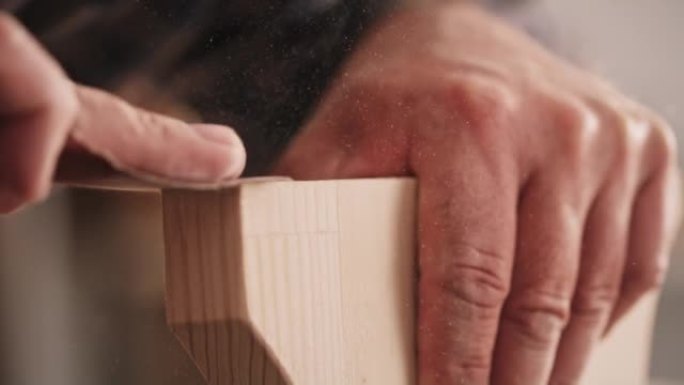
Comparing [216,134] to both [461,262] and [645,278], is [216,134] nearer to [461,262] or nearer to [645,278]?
[461,262]

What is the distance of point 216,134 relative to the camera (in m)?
0.21

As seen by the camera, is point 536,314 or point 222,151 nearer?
point 222,151

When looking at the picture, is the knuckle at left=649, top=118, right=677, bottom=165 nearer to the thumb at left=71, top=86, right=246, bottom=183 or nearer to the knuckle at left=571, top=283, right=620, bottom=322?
the knuckle at left=571, top=283, right=620, bottom=322

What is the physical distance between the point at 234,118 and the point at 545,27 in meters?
0.14

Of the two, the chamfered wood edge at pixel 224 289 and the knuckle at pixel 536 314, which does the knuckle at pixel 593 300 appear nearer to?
the knuckle at pixel 536 314

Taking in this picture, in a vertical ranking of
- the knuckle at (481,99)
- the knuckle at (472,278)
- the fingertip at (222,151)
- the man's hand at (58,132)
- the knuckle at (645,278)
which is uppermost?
the man's hand at (58,132)

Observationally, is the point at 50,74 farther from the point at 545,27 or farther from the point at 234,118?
the point at 545,27

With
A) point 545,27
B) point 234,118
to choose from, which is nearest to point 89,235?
point 234,118

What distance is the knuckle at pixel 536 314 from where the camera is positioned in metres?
0.31

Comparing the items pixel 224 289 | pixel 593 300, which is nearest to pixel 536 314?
pixel 593 300

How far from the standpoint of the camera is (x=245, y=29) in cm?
28

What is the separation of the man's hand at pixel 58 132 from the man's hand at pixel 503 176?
0.28 feet

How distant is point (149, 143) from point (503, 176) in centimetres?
15

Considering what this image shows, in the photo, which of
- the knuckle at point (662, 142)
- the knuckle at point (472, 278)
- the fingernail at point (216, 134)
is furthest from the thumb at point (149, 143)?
the knuckle at point (662, 142)
